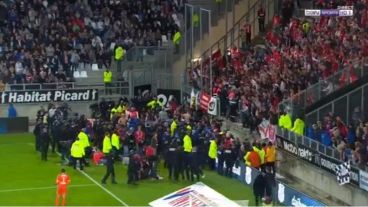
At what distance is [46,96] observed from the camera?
42844 mm

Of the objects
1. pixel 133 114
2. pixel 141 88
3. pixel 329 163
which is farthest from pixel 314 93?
pixel 141 88

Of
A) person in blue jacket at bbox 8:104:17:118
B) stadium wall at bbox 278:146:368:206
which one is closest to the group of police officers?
stadium wall at bbox 278:146:368:206

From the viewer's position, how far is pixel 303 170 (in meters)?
30.4

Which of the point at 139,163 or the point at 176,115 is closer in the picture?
the point at 139,163

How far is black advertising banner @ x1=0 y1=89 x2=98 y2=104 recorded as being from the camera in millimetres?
42500

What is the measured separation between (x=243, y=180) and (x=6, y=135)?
597 inches

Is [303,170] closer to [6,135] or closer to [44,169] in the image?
[44,169]

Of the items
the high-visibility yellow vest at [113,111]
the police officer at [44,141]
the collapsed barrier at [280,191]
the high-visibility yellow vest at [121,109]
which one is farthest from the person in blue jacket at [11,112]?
the collapsed barrier at [280,191]

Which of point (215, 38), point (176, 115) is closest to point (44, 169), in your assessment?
point (176, 115)

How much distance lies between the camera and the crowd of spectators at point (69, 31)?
145ft

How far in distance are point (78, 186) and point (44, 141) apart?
4493 mm

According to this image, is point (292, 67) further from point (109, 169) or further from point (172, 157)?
point (109, 169)

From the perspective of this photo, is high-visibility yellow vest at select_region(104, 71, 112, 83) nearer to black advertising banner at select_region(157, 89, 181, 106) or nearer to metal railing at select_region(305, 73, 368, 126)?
black advertising banner at select_region(157, 89, 181, 106)

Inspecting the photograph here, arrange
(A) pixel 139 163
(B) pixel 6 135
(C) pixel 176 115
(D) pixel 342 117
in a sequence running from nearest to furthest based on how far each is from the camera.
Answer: (A) pixel 139 163
(D) pixel 342 117
(C) pixel 176 115
(B) pixel 6 135
